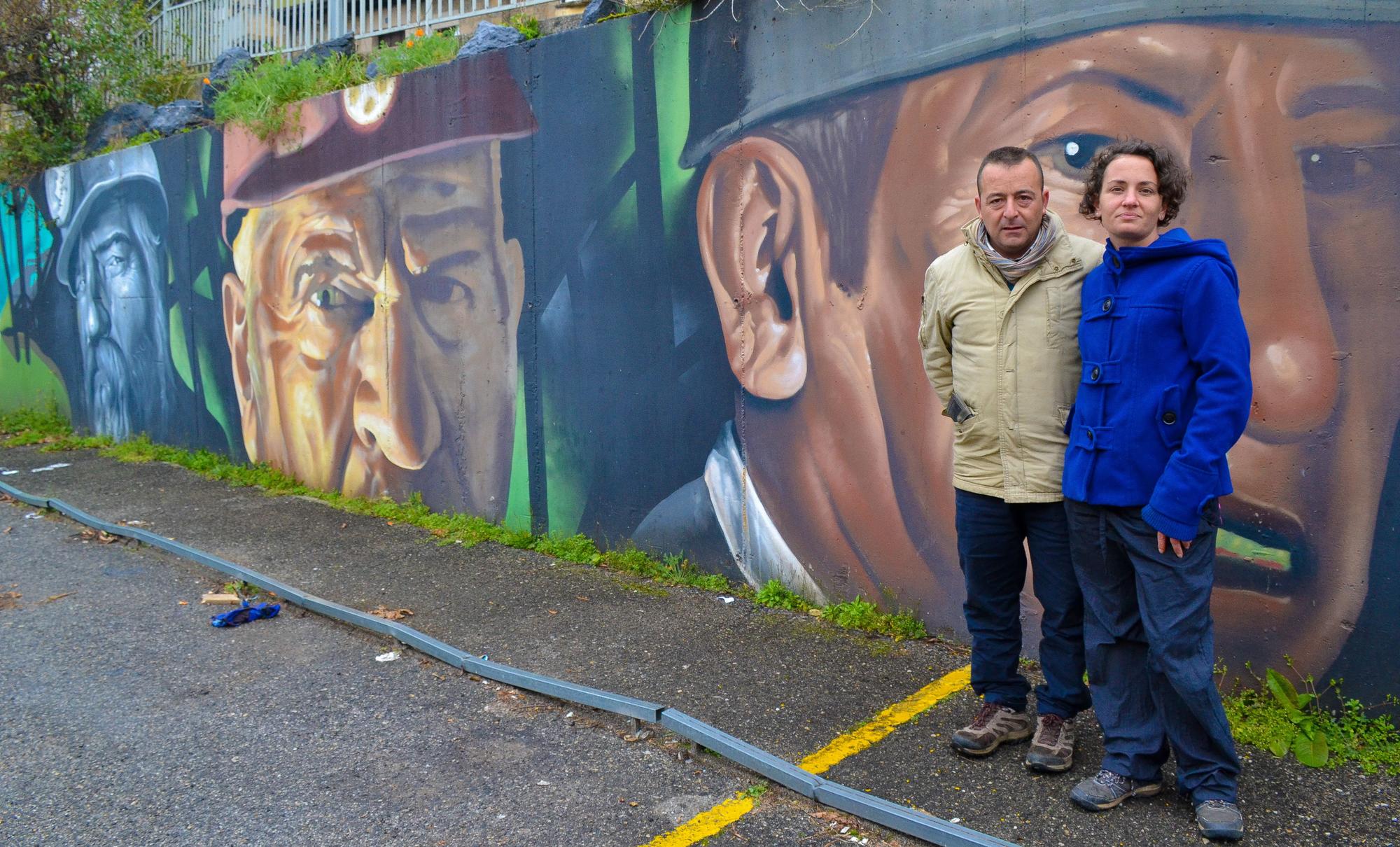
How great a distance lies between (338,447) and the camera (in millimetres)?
8344

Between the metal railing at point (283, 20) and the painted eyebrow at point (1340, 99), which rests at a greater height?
the metal railing at point (283, 20)

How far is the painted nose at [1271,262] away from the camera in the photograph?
3541mm

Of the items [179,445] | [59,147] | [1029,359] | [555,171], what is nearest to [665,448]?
[555,171]

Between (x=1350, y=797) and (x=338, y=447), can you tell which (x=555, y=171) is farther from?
(x=1350, y=797)

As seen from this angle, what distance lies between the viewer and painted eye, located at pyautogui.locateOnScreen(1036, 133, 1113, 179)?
4020 mm

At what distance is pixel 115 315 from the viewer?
36.6 ft

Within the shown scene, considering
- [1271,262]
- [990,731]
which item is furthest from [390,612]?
[1271,262]

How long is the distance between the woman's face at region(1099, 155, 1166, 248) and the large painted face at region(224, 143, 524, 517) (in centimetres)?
430

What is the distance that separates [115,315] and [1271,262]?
11024 mm

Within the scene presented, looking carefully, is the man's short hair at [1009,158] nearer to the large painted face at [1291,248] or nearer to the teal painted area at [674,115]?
the large painted face at [1291,248]

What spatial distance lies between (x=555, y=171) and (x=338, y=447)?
3.24 metres

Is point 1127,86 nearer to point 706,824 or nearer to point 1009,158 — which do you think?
point 1009,158

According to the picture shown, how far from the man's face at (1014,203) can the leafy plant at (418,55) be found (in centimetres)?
509

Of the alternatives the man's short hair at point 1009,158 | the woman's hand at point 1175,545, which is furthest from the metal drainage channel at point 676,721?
the man's short hair at point 1009,158
